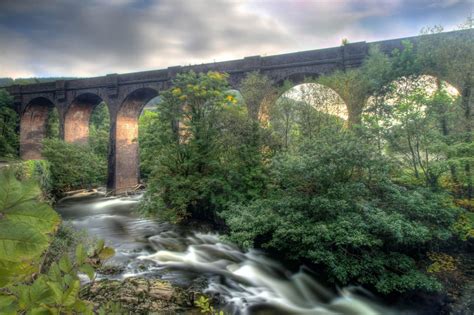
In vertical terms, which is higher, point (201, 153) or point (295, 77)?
point (295, 77)

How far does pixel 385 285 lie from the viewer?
664 cm

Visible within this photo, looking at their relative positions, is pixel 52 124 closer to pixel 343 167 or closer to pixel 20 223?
pixel 343 167

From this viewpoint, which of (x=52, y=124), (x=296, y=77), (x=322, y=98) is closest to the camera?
(x=322, y=98)

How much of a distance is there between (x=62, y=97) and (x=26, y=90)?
5.48 m

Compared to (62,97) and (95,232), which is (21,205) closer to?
(95,232)

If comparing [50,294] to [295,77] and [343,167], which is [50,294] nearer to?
[343,167]

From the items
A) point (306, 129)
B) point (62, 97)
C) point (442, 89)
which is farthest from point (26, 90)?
point (442, 89)

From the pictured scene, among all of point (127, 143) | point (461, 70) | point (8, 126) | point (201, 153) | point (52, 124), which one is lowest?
point (201, 153)

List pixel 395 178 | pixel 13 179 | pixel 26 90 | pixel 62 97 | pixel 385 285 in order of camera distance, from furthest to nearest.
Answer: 1. pixel 26 90
2. pixel 62 97
3. pixel 395 178
4. pixel 385 285
5. pixel 13 179

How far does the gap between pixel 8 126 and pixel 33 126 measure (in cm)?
203

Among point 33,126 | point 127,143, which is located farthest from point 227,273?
point 33,126

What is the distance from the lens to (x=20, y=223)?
0.65 meters

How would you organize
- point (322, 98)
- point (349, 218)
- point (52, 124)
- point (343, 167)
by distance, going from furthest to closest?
point (52, 124) < point (322, 98) < point (343, 167) < point (349, 218)

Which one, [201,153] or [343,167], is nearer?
[343,167]
